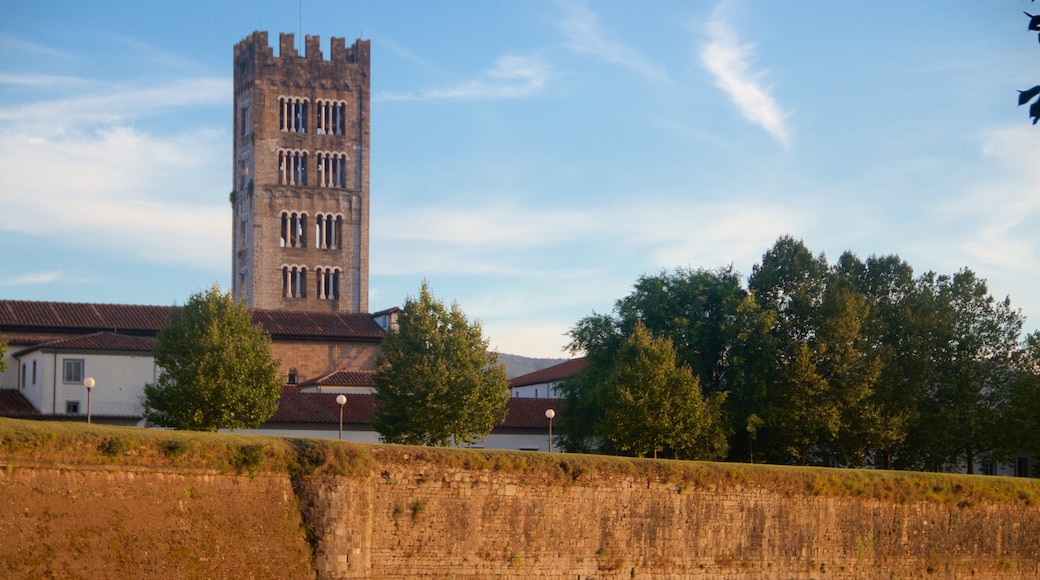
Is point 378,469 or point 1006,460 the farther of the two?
point 1006,460

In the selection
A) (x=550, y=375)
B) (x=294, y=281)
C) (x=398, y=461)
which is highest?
(x=294, y=281)

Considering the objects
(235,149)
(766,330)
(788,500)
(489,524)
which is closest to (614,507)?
(489,524)

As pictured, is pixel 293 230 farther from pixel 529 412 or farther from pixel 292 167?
pixel 529 412

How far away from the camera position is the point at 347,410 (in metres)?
57.6

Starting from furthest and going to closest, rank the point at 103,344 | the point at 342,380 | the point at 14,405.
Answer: the point at 342,380, the point at 14,405, the point at 103,344

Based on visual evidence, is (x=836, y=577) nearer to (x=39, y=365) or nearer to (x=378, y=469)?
(x=378, y=469)

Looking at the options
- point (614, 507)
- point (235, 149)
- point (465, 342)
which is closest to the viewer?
point (614, 507)

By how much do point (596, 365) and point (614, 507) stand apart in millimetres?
22841

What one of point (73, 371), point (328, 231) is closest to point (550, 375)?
point (73, 371)

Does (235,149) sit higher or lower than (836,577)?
higher

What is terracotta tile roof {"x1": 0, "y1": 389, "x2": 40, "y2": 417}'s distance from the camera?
56.3m

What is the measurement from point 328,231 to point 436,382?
66641 millimetres

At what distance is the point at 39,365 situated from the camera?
2251 inches

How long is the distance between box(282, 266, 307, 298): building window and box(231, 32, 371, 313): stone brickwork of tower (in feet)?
0.27
